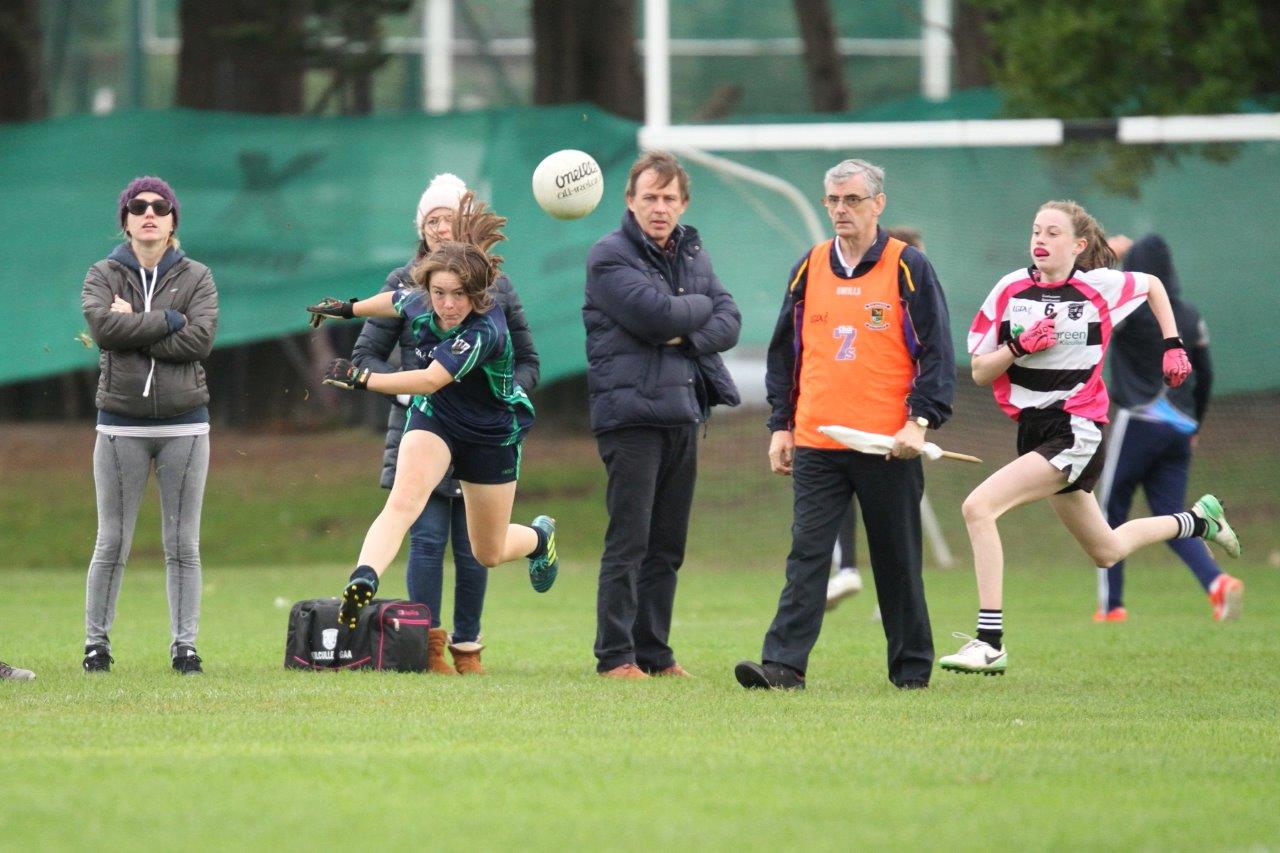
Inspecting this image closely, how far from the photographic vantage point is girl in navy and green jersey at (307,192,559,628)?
25.1ft

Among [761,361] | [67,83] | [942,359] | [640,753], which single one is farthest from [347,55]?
[640,753]

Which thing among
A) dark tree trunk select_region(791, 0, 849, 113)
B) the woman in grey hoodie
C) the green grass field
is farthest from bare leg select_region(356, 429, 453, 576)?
dark tree trunk select_region(791, 0, 849, 113)

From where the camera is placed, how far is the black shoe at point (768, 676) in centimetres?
782

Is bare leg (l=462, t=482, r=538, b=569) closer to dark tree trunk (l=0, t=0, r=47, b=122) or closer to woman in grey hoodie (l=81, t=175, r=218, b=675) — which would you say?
woman in grey hoodie (l=81, t=175, r=218, b=675)

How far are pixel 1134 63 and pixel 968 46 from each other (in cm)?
255

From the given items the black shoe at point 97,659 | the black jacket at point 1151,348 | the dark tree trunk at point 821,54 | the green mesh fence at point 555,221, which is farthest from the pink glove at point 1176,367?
the dark tree trunk at point 821,54

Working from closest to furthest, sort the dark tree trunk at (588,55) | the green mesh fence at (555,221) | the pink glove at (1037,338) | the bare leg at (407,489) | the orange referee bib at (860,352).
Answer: the bare leg at (407,489), the orange referee bib at (860,352), the pink glove at (1037,338), the green mesh fence at (555,221), the dark tree trunk at (588,55)

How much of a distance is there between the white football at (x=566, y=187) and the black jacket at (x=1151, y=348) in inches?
148

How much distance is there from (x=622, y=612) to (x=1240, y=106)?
9222 millimetres

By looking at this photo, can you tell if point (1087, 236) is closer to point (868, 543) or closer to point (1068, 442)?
point (1068, 442)

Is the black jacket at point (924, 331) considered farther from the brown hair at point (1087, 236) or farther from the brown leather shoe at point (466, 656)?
the brown leather shoe at point (466, 656)

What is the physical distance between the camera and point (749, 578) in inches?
578

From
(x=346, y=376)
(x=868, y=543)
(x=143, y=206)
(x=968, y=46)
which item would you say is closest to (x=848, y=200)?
(x=868, y=543)

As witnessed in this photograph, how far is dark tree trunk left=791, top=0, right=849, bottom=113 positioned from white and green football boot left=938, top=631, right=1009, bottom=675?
1172cm
